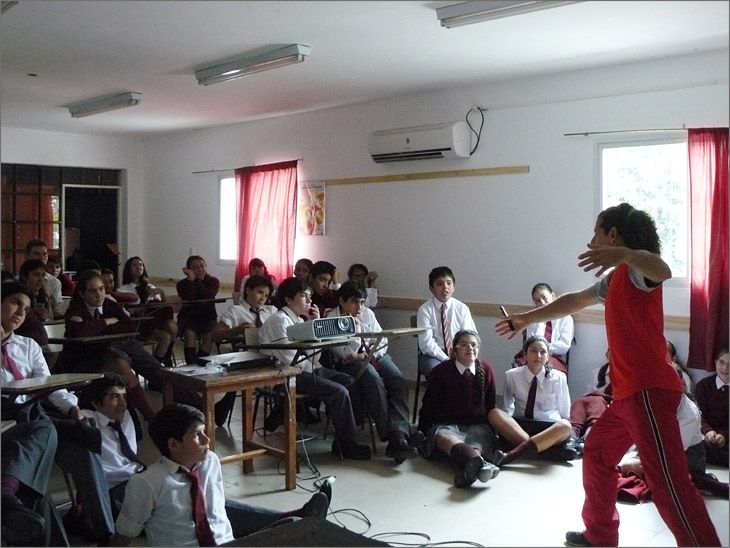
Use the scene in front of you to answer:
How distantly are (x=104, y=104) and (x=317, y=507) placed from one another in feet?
14.8

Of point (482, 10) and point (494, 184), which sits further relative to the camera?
point (494, 184)

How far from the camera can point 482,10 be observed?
324 centimetres

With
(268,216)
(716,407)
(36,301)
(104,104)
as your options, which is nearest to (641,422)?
(716,407)

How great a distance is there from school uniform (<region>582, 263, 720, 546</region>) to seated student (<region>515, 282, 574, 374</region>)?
2215 mm

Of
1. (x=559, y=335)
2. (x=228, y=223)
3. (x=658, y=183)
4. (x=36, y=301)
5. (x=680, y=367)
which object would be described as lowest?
(x=680, y=367)

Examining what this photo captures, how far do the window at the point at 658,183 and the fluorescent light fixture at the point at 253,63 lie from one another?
212cm

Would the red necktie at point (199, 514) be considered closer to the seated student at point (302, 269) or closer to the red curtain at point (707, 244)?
the red curtain at point (707, 244)

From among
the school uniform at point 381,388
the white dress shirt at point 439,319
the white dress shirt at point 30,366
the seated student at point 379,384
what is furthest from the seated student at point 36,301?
the white dress shirt at point 439,319

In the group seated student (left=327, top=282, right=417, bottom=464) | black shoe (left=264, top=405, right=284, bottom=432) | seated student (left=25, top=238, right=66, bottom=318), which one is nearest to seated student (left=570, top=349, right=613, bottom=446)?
seated student (left=327, top=282, right=417, bottom=464)

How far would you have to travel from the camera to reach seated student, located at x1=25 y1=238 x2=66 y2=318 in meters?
5.12

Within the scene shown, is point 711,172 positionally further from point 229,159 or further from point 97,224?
point 97,224

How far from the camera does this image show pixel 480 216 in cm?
535

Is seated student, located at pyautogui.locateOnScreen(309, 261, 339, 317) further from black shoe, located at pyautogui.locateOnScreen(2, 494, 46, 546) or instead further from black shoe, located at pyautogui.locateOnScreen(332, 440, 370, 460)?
black shoe, located at pyautogui.locateOnScreen(2, 494, 46, 546)

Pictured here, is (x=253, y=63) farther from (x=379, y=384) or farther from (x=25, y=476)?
(x=25, y=476)
